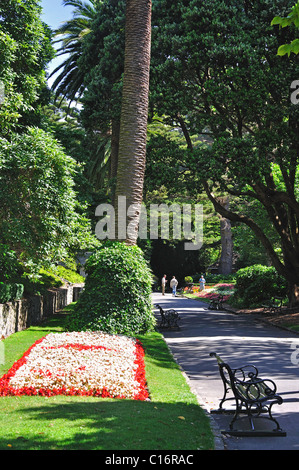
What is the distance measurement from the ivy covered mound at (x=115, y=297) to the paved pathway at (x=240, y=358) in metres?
1.51

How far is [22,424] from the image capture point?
622 cm

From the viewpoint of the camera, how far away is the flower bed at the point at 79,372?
8.31 meters

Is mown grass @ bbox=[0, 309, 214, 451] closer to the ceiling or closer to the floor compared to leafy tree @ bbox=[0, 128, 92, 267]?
closer to the floor

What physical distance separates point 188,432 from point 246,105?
16116 millimetres

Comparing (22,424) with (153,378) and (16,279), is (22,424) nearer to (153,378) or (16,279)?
(153,378)

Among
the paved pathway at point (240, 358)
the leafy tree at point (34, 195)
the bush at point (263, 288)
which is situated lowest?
the paved pathway at point (240, 358)

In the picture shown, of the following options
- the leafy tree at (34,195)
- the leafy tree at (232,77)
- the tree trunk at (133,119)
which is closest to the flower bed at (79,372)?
the leafy tree at (34,195)

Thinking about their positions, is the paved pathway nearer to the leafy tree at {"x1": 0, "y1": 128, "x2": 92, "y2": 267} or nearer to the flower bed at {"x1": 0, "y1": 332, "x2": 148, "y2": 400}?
the flower bed at {"x1": 0, "y1": 332, "x2": 148, "y2": 400}

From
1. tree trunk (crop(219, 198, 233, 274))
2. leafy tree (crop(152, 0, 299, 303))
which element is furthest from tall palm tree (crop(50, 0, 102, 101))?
tree trunk (crop(219, 198, 233, 274))

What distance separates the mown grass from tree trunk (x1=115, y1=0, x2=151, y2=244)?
7.10 meters

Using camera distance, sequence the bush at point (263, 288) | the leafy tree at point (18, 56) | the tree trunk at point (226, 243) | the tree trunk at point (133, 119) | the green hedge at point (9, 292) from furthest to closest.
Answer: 1. the tree trunk at point (226, 243)
2. the bush at point (263, 288)
3. the green hedge at point (9, 292)
4. the tree trunk at point (133, 119)
5. the leafy tree at point (18, 56)

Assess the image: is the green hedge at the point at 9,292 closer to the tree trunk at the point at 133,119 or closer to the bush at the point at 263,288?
the tree trunk at the point at 133,119

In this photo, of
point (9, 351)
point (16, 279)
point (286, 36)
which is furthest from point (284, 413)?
point (286, 36)

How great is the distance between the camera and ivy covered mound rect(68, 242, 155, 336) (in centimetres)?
1382
